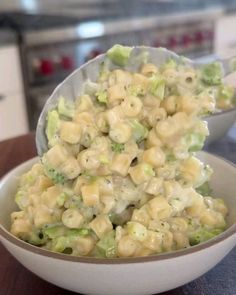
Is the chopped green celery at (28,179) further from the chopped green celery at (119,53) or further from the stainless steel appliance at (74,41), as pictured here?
the stainless steel appliance at (74,41)

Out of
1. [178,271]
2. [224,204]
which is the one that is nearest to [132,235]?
[178,271]

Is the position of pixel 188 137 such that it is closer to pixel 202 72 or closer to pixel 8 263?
pixel 202 72

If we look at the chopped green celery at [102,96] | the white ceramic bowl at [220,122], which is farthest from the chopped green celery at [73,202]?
the white ceramic bowl at [220,122]

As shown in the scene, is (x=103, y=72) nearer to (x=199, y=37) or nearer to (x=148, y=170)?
(x=148, y=170)

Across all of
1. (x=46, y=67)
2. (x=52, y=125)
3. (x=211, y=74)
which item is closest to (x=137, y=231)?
(x=52, y=125)

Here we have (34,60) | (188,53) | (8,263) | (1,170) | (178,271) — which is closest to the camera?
(178,271)
